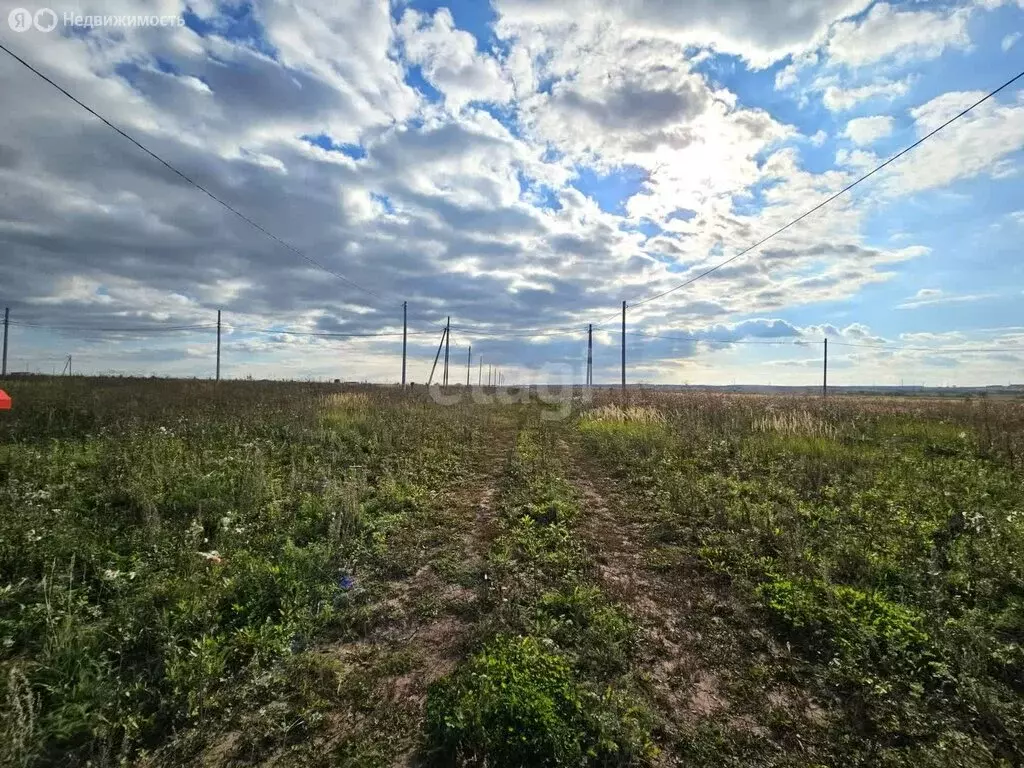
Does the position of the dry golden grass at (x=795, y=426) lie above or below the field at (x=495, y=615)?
above

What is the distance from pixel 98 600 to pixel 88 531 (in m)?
1.50

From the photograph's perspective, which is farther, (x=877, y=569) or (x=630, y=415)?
(x=630, y=415)

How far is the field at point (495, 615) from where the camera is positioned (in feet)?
9.50

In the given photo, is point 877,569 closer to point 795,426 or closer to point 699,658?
point 699,658

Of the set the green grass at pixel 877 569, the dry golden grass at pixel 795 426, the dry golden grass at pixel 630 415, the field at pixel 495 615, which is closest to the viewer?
the field at pixel 495 615

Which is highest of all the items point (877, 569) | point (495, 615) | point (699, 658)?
point (877, 569)

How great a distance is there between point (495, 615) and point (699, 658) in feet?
5.31

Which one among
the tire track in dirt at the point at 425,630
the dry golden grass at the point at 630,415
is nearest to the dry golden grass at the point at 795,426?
the dry golden grass at the point at 630,415

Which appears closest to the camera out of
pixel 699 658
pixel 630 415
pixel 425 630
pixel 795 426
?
pixel 699 658

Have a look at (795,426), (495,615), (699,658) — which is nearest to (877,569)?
Result: (699,658)

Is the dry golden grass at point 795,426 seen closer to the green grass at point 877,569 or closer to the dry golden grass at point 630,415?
the green grass at point 877,569

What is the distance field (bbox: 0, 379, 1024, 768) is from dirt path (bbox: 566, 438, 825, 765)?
22 mm

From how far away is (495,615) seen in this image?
164 inches

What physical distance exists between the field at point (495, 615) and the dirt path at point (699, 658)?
22 millimetres
